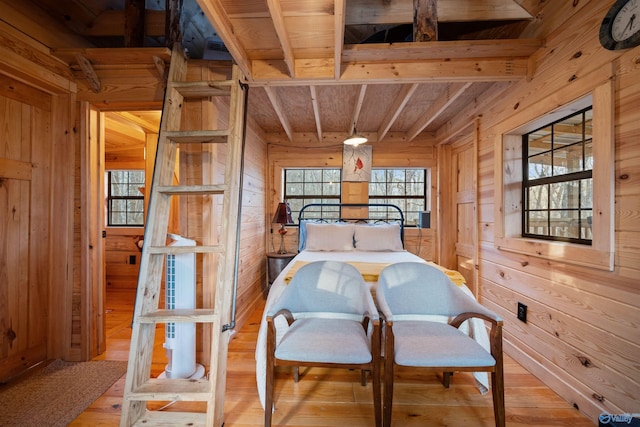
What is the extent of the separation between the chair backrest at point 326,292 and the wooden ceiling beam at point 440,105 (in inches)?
74.2

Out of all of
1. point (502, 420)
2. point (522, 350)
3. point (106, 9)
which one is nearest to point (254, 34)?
point (106, 9)

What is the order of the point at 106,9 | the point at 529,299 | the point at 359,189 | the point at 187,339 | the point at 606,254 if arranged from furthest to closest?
1. the point at 359,189
2. the point at 106,9
3. the point at 529,299
4. the point at 187,339
5. the point at 606,254

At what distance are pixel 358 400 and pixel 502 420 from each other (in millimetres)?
769

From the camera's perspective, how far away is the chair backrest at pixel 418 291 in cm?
173

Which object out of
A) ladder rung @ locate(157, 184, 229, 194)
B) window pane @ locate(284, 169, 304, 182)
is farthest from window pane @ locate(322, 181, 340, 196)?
ladder rung @ locate(157, 184, 229, 194)

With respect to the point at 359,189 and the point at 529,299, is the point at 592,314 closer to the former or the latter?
the point at 529,299

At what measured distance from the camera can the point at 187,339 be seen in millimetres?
1798

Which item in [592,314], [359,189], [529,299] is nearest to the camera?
[592,314]

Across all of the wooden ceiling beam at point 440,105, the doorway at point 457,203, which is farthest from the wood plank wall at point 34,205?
the doorway at point 457,203

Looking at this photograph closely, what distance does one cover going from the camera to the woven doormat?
1498 millimetres

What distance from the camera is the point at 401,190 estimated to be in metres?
4.24

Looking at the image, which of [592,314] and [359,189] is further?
[359,189]

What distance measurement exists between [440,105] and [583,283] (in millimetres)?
1920

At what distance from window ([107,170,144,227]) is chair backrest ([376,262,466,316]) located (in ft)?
14.1
